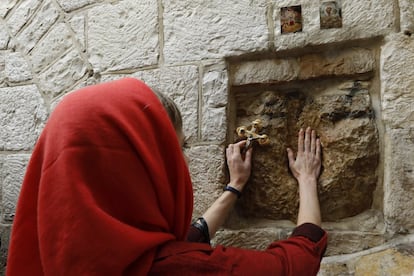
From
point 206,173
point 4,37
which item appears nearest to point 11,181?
point 4,37

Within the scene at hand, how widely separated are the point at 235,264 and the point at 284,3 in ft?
2.83

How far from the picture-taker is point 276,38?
56.2 inches

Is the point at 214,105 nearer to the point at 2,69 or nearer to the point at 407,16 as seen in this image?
the point at 407,16

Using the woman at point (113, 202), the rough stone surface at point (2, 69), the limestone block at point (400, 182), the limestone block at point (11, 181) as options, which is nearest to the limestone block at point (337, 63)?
the limestone block at point (400, 182)

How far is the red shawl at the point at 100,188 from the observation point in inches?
34.4

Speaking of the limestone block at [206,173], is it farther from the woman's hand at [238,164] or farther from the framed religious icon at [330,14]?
the framed religious icon at [330,14]

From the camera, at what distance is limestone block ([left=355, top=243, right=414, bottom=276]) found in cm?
123

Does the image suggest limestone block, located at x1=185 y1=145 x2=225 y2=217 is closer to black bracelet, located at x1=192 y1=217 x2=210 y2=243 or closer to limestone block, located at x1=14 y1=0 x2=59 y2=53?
black bracelet, located at x1=192 y1=217 x2=210 y2=243

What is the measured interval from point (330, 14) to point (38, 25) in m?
1.15

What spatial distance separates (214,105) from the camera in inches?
58.6

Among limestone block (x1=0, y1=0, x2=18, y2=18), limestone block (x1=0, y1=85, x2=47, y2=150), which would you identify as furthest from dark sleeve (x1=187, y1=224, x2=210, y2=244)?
limestone block (x1=0, y1=0, x2=18, y2=18)

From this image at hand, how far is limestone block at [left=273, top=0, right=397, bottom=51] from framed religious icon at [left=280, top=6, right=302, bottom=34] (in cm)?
1

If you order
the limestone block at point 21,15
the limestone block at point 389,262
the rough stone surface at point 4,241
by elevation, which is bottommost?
the rough stone surface at point 4,241

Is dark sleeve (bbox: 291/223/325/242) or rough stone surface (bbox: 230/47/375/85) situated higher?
rough stone surface (bbox: 230/47/375/85)
